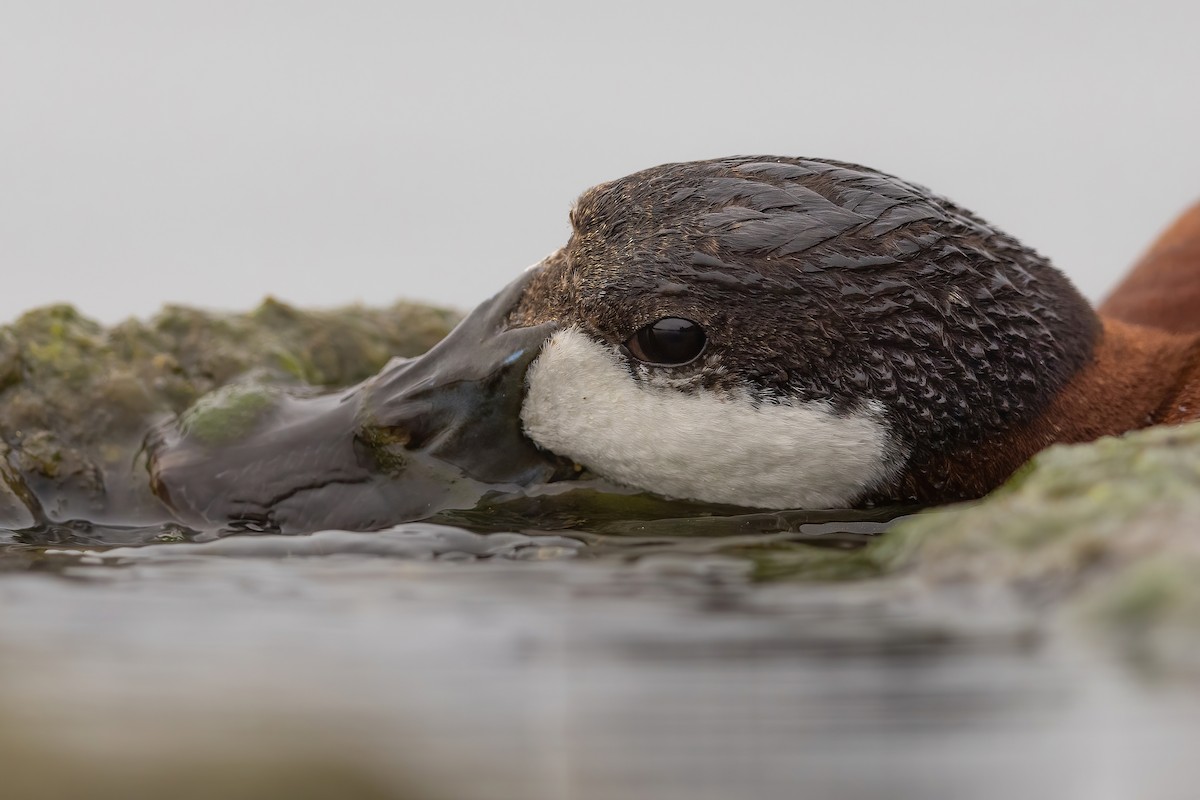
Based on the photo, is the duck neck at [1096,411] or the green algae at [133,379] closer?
the duck neck at [1096,411]

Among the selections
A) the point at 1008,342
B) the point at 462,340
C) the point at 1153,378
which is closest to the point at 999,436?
the point at 1008,342

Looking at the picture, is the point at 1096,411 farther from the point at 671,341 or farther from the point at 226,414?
the point at 226,414

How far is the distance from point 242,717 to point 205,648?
45 cm

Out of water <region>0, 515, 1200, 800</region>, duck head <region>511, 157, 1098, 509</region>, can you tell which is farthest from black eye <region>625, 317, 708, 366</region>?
water <region>0, 515, 1200, 800</region>

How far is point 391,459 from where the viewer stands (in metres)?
4.89

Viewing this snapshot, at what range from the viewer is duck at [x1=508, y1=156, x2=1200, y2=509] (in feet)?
14.8

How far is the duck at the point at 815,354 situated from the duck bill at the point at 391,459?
0.39 feet

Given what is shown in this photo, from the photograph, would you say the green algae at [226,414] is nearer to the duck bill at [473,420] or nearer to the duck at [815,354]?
the duck bill at [473,420]

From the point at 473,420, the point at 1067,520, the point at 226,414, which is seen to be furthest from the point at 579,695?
the point at 226,414

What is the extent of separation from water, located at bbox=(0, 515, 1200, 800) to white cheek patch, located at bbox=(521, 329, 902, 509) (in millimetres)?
1242

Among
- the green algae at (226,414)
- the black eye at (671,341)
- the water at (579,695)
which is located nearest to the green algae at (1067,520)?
the water at (579,695)

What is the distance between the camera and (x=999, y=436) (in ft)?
15.0

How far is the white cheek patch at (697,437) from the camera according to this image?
14.9ft

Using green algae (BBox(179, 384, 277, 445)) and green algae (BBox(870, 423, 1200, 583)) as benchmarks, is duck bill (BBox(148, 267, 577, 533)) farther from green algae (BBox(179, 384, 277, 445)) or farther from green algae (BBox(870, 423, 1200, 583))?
green algae (BBox(870, 423, 1200, 583))
